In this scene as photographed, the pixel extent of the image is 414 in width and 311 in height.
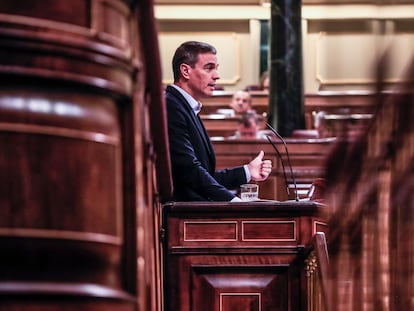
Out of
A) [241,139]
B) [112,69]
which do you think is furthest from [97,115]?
[241,139]

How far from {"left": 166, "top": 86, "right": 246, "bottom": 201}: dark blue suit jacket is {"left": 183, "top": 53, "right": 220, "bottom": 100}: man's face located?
4.7 inches

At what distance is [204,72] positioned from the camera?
456 centimetres

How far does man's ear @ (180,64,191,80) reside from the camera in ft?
15.0

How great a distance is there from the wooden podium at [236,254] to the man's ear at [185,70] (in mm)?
686

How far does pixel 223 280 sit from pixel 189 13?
10140 millimetres

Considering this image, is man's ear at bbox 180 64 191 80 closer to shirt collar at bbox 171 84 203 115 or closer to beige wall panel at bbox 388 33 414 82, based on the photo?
shirt collar at bbox 171 84 203 115

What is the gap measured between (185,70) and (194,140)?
361 millimetres

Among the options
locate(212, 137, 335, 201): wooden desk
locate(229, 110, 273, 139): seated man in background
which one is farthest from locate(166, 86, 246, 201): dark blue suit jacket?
locate(229, 110, 273, 139): seated man in background

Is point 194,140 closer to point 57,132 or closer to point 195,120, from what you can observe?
point 195,120

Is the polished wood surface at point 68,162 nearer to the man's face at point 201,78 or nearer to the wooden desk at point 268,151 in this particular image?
the man's face at point 201,78

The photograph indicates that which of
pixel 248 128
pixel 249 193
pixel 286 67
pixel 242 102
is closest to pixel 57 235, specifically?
pixel 249 193

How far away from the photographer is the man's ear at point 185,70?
15.0 feet

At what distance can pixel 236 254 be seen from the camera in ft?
13.8

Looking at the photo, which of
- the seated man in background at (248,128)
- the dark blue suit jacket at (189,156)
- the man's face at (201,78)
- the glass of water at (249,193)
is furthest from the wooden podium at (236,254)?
the seated man in background at (248,128)
